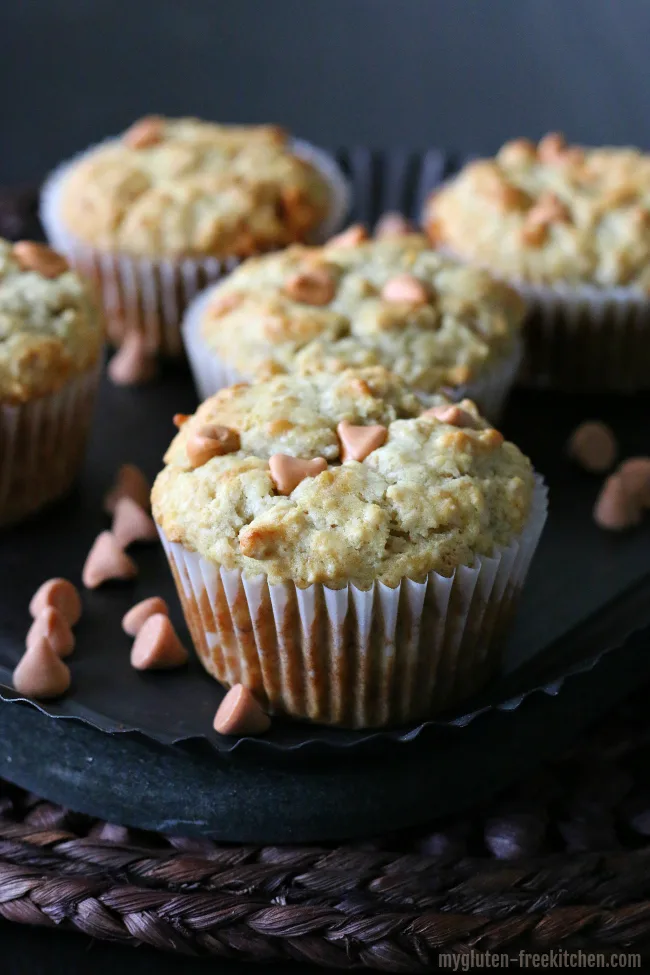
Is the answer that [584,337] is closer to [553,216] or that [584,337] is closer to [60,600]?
[553,216]

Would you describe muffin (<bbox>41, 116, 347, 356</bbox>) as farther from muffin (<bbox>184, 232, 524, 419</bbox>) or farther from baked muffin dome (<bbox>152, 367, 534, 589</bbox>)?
baked muffin dome (<bbox>152, 367, 534, 589</bbox>)

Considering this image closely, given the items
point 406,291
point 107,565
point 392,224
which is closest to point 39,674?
point 107,565

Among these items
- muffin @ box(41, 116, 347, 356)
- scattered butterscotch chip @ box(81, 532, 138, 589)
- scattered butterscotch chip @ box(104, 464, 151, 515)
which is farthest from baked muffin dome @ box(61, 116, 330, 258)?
scattered butterscotch chip @ box(81, 532, 138, 589)

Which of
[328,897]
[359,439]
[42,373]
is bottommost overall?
[328,897]

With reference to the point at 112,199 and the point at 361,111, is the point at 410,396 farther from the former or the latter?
the point at 361,111

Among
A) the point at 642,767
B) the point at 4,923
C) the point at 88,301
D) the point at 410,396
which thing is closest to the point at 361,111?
the point at 88,301

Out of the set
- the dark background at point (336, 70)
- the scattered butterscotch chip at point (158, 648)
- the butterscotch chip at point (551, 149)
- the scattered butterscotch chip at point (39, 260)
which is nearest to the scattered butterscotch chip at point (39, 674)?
the scattered butterscotch chip at point (158, 648)

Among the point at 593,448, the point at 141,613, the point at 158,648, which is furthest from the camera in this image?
the point at 593,448

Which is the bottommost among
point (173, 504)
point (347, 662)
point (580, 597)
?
point (580, 597)
